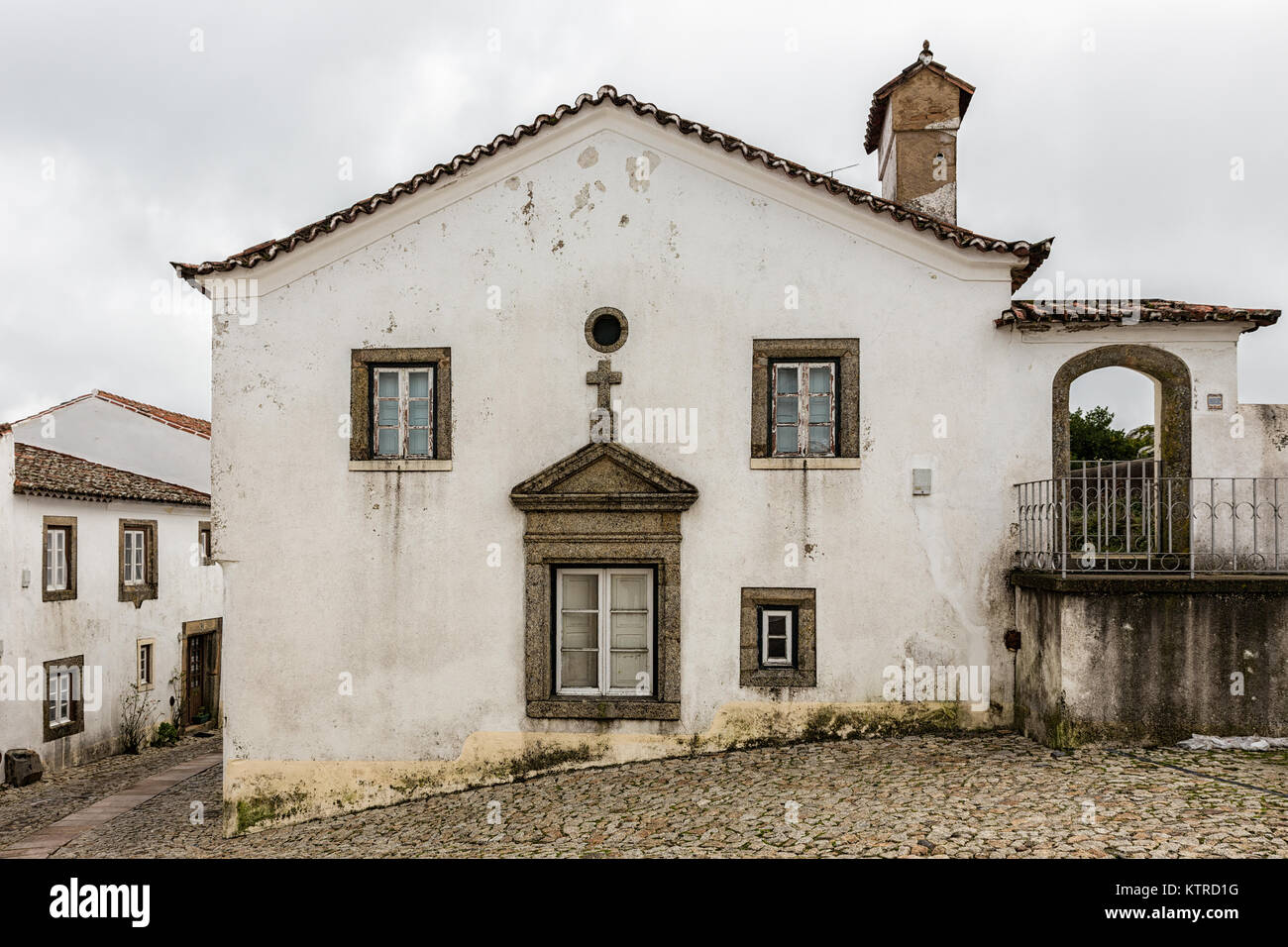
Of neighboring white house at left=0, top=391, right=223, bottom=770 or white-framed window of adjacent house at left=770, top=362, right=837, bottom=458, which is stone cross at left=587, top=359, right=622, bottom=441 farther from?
neighboring white house at left=0, top=391, right=223, bottom=770

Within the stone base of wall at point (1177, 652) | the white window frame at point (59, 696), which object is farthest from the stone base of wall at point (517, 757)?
the white window frame at point (59, 696)

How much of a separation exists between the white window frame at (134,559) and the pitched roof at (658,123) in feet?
38.0

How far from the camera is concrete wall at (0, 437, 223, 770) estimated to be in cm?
1577

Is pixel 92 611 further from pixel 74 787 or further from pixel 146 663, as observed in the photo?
pixel 74 787

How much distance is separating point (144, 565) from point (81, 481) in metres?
2.62

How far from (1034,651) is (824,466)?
9.42 ft

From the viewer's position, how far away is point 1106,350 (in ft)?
30.3

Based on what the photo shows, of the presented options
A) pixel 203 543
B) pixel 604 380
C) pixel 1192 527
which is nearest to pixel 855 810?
pixel 1192 527

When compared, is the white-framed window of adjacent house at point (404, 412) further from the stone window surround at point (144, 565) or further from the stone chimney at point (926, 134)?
the stone window surround at point (144, 565)

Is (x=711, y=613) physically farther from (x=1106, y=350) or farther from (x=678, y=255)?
(x=1106, y=350)

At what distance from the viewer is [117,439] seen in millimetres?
21328

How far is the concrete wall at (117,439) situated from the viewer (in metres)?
20.8

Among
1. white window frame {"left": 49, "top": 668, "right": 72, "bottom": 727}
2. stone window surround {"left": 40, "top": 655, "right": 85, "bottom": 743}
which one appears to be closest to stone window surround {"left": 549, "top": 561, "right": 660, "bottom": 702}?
stone window surround {"left": 40, "top": 655, "right": 85, "bottom": 743}

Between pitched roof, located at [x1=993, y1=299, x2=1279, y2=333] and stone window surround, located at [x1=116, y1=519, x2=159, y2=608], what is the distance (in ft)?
59.8
